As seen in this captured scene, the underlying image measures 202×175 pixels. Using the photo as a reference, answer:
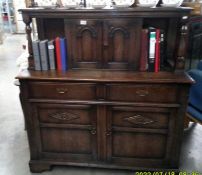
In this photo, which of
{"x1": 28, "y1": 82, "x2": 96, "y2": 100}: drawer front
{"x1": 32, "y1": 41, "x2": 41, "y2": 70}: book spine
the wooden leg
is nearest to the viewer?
{"x1": 28, "y1": 82, "x2": 96, "y2": 100}: drawer front

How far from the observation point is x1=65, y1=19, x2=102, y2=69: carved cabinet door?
1802mm

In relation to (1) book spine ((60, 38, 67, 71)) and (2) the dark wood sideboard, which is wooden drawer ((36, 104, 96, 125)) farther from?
(1) book spine ((60, 38, 67, 71))

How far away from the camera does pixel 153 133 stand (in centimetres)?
181

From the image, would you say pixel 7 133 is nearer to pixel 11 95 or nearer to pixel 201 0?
pixel 11 95

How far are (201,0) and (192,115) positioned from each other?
2333 millimetres

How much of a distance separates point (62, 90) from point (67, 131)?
359 mm

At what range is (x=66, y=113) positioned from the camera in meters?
1.84

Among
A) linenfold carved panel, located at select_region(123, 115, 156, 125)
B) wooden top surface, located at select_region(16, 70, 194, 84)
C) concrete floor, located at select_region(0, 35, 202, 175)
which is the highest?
A: wooden top surface, located at select_region(16, 70, 194, 84)

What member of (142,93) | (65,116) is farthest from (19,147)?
(142,93)

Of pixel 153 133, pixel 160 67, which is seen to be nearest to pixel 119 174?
pixel 153 133

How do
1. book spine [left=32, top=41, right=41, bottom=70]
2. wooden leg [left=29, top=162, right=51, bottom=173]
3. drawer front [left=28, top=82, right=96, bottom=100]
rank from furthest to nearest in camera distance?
1. wooden leg [left=29, top=162, right=51, bottom=173]
2. book spine [left=32, top=41, right=41, bottom=70]
3. drawer front [left=28, top=82, right=96, bottom=100]

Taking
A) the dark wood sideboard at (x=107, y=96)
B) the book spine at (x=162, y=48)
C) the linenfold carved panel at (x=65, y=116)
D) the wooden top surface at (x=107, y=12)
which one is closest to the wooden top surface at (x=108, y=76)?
the dark wood sideboard at (x=107, y=96)

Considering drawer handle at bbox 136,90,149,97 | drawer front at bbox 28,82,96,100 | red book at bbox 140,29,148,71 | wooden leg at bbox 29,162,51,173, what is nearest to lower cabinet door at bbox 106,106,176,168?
drawer handle at bbox 136,90,149,97

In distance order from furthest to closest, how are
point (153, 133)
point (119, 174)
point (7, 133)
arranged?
point (7, 133) → point (119, 174) → point (153, 133)
